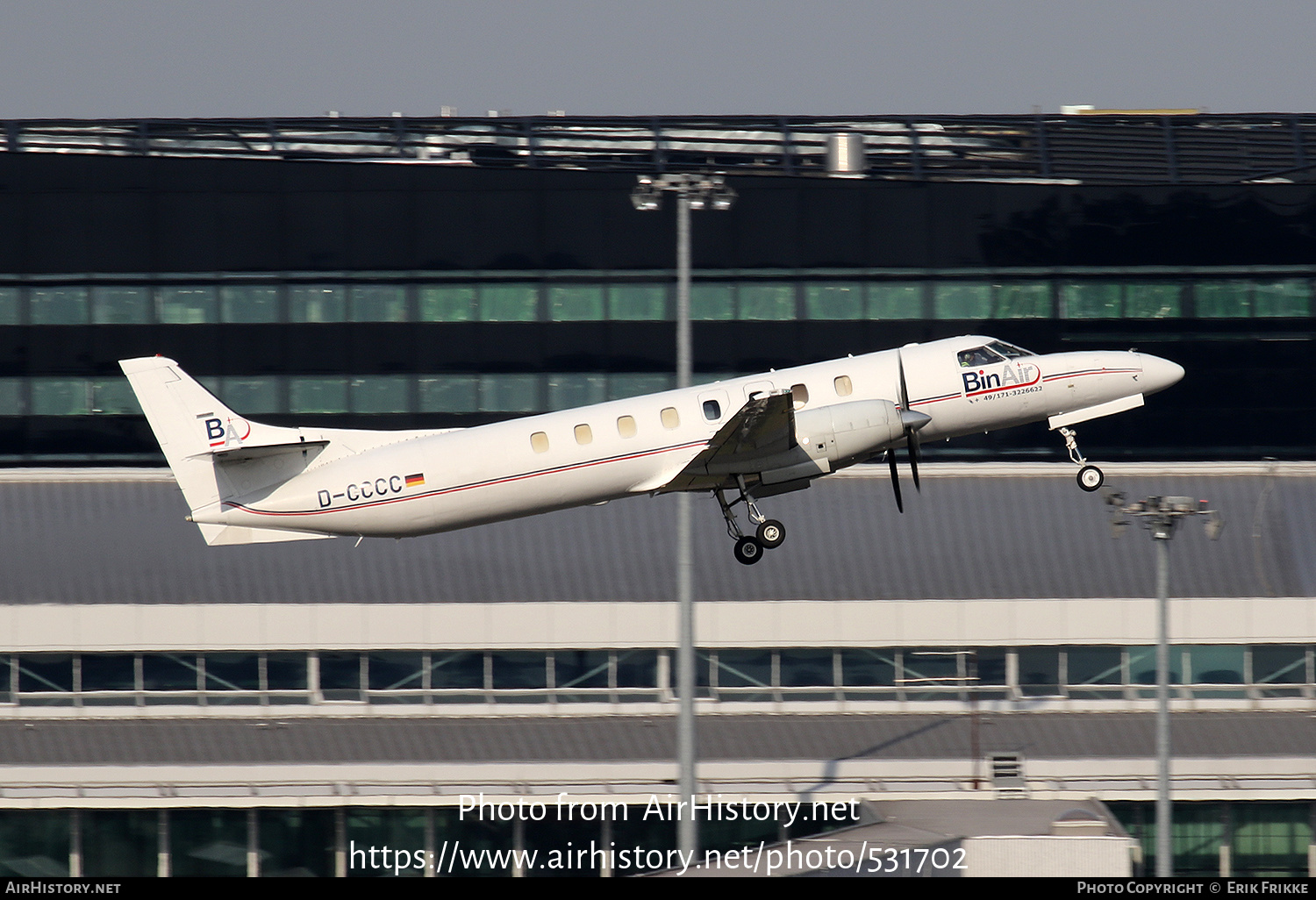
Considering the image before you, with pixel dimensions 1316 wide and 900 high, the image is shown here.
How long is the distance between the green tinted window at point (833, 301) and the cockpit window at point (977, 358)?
22.7 m

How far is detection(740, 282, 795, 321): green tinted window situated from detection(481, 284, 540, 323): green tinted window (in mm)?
7992

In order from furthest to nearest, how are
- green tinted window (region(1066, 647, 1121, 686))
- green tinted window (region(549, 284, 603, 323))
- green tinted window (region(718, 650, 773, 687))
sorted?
1. green tinted window (region(549, 284, 603, 323))
2. green tinted window (region(718, 650, 773, 687))
3. green tinted window (region(1066, 647, 1121, 686))

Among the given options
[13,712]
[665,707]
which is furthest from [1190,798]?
[13,712]

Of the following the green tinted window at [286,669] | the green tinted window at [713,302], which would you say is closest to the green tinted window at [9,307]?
the green tinted window at [286,669]

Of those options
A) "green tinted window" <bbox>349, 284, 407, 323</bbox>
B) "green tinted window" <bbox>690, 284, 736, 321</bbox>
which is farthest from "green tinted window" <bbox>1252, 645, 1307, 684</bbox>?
"green tinted window" <bbox>349, 284, 407, 323</bbox>

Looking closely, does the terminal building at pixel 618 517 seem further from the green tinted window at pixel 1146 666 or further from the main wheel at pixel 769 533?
the main wheel at pixel 769 533

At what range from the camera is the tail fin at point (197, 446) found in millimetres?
28641

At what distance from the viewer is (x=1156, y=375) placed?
3331cm

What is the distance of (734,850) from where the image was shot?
36.7 metres

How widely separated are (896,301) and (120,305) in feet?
97.8

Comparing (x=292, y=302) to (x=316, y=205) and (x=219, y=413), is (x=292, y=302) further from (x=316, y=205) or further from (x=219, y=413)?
(x=219, y=413)

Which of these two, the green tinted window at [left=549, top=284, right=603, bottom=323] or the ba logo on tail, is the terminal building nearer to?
the green tinted window at [left=549, top=284, right=603, bottom=323]

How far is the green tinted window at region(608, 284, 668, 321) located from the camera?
2143 inches

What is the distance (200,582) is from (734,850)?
60.7ft
